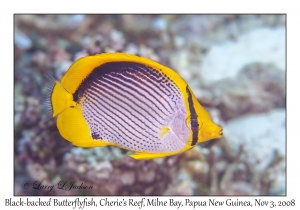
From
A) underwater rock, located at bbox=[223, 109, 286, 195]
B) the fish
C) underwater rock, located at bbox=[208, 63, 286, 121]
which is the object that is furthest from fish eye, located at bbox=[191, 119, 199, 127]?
underwater rock, located at bbox=[208, 63, 286, 121]

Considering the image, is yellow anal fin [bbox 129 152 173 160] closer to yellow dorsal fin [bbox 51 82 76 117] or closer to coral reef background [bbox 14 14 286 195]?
yellow dorsal fin [bbox 51 82 76 117]

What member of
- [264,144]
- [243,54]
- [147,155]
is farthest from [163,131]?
[243,54]

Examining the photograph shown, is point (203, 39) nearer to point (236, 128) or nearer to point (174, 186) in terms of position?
point (236, 128)

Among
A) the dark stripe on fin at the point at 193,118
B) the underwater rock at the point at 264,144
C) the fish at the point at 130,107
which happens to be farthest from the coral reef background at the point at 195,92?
the dark stripe on fin at the point at 193,118

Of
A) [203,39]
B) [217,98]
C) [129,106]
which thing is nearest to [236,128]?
[217,98]

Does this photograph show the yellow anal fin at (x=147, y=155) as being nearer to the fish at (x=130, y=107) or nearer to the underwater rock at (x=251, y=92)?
the fish at (x=130, y=107)
